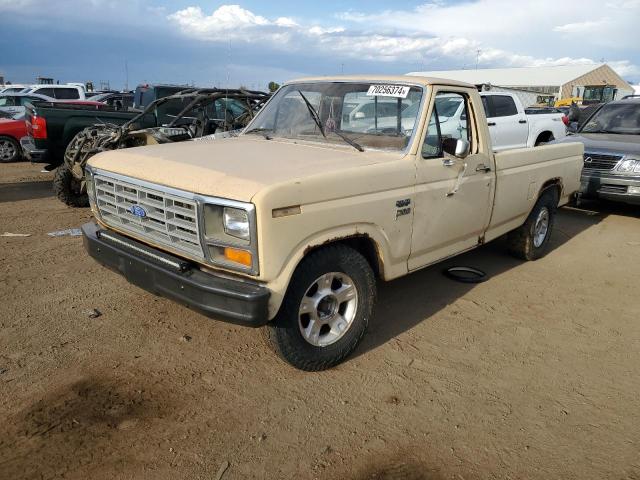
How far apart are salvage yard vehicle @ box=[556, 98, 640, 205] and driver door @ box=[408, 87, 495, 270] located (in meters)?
4.24

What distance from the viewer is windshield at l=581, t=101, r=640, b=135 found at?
8812 millimetres

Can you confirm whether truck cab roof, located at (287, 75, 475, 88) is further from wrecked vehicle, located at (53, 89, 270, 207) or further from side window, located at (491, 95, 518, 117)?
side window, located at (491, 95, 518, 117)

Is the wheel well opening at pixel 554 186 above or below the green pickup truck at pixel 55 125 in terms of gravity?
below

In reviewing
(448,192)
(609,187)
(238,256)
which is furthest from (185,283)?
(609,187)

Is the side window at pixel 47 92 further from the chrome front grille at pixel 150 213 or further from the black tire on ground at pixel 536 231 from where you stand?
the black tire on ground at pixel 536 231

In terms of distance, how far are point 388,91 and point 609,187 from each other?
5.39m

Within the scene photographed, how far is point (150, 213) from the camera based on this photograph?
3.26m

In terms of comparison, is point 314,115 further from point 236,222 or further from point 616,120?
point 616,120

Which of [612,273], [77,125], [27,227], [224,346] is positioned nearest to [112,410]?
[224,346]

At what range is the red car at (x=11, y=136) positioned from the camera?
40.1ft

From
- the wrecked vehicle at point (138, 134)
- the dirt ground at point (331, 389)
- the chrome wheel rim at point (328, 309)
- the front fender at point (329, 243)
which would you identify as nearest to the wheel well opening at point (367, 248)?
the front fender at point (329, 243)

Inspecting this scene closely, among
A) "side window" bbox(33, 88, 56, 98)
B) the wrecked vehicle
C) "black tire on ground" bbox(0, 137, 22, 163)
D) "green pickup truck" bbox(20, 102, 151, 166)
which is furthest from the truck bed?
"side window" bbox(33, 88, 56, 98)

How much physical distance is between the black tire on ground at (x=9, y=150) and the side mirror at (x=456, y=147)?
39.4 feet

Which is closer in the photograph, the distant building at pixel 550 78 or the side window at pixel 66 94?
the side window at pixel 66 94
